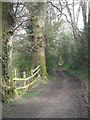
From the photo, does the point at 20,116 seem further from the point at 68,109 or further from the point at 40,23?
the point at 40,23

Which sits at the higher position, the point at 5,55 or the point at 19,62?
the point at 5,55

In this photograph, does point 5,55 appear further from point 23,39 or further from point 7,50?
point 23,39

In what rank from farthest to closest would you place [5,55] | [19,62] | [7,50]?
1. [19,62]
2. [7,50]
3. [5,55]

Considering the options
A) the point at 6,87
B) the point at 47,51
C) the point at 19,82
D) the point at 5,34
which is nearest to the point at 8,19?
the point at 5,34

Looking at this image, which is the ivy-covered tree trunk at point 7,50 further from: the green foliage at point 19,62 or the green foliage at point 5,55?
the green foliage at point 19,62

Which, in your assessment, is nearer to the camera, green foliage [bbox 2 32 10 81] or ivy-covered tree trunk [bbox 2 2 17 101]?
ivy-covered tree trunk [bbox 2 2 17 101]

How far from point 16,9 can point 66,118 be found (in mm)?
4674

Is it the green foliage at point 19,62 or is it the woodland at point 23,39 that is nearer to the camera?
the woodland at point 23,39

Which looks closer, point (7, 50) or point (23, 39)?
point (7, 50)

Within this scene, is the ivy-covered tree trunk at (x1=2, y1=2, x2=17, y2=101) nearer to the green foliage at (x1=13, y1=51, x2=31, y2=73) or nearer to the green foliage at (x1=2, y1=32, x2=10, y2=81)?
the green foliage at (x1=2, y1=32, x2=10, y2=81)

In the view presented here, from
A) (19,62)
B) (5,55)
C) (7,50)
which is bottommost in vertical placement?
(19,62)

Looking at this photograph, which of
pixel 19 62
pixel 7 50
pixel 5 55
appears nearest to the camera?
pixel 5 55

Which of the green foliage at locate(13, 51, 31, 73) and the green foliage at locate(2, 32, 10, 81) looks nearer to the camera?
the green foliage at locate(2, 32, 10, 81)

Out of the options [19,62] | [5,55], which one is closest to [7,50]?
[5,55]
